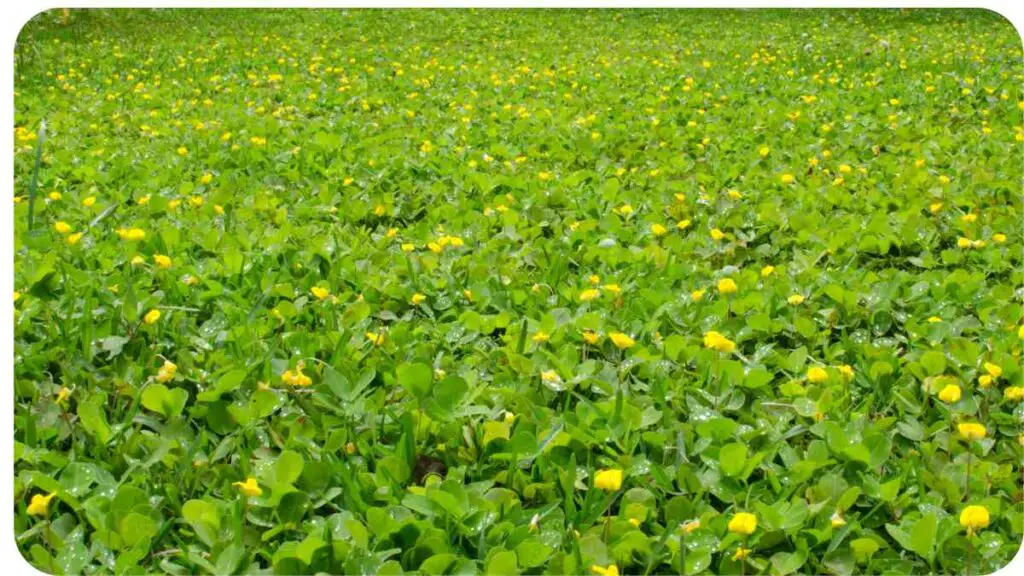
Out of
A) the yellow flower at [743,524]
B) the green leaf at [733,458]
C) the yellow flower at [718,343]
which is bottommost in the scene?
the green leaf at [733,458]

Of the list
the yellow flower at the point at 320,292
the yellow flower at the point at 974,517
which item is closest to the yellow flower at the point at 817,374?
the yellow flower at the point at 974,517

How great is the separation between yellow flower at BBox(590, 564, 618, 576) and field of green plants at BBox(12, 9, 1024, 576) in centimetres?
2

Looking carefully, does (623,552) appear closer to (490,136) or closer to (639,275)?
(639,275)

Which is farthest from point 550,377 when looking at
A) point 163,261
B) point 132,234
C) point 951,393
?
point 132,234

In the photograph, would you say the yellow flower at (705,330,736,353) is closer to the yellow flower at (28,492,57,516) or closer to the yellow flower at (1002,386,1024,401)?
the yellow flower at (1002,386,1024,401)

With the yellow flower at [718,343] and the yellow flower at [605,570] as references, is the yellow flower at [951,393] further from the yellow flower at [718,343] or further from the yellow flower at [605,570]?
the yellow flower at [605,570]

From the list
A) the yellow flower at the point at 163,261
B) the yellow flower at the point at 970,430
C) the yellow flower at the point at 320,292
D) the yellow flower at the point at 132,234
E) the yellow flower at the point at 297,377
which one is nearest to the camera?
the yellow flower at the point at 970,430

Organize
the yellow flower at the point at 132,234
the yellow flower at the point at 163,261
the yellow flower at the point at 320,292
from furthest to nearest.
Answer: the yellow flower at the point at 132,234, the yellow flower at the point at 163,261, the yellow flower at the point at 320,292

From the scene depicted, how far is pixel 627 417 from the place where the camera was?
1685mm

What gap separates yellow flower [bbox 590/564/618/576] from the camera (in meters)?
1.30

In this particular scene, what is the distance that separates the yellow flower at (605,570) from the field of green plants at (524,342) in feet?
0.05

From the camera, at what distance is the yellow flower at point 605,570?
130 cm

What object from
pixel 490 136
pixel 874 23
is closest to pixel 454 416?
pixel 490 136

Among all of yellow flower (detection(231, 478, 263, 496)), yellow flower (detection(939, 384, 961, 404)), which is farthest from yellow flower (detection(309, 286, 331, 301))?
yellow flower (detection(939, 384, 961, 404))
